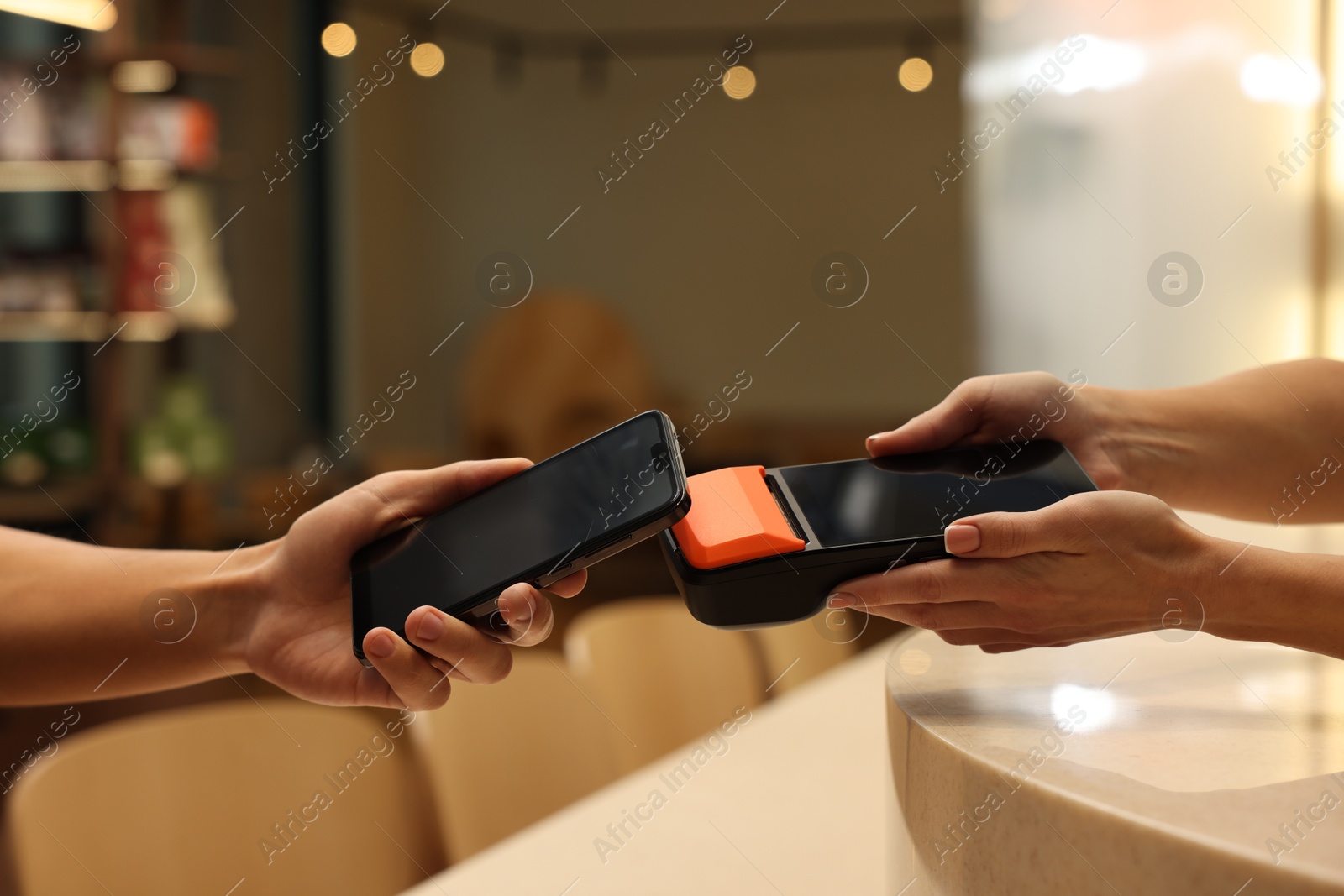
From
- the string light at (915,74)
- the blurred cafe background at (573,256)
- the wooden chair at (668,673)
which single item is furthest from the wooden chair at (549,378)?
the wooden chair at (668,673)

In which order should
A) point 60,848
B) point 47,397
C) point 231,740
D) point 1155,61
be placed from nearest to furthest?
1. point 60,848
2. point 231,740
3. point 1155,61
4. point 47,397

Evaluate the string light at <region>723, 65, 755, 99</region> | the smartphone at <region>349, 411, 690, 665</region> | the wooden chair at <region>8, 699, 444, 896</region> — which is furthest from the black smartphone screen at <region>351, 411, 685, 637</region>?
the string light at <region>723, 65, 755, 99</region>

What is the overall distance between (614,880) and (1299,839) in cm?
57

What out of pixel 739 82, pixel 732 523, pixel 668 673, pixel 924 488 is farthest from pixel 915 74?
pixel 732 523

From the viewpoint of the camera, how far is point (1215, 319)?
8.57 feet

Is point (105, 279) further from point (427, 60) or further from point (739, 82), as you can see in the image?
point (739, 82)

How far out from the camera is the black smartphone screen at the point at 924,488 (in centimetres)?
69

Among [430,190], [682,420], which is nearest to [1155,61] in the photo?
[682,420]

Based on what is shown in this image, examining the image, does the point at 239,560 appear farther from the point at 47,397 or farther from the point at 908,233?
the point at 908,233

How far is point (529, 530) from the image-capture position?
741mm

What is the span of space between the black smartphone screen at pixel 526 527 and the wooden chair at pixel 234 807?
9.9 inches

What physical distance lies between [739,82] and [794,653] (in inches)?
135

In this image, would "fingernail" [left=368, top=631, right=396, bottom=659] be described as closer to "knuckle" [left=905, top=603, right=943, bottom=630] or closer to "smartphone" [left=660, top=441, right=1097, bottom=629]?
"smartphone" [left=660, top=441, right=1097, bottom=629]

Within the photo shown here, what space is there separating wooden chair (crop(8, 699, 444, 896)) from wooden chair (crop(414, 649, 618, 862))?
0.05 m
